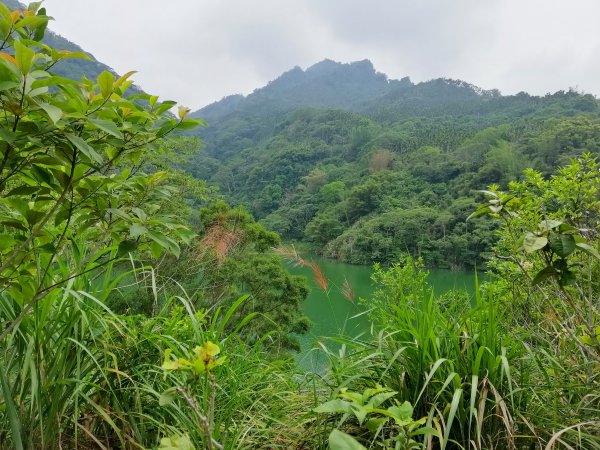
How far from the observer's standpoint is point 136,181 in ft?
3.22

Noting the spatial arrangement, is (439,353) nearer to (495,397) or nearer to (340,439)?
(495,397)

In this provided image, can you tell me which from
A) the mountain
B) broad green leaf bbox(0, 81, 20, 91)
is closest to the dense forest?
broad green leaf bbox(0, 81, 20, 91)

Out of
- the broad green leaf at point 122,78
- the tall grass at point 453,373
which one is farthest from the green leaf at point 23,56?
the tall grass at point 453,373

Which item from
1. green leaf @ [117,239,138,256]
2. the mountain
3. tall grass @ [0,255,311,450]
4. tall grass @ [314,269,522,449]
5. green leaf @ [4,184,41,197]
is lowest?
tall grass @ [0,255,311,450]

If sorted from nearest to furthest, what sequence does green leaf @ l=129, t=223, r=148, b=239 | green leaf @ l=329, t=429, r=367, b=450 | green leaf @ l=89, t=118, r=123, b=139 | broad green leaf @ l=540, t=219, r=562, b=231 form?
green leaf @ l=329, t=429, r=367, b=450 → green leaf @ l=89, t=118, r=123, b=139 → green leaf @ l=129, t=223, r=148, b=239 → broad green leaf @ l=540, t=219, r=562, b=231

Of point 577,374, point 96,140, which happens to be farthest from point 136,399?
point 577,374

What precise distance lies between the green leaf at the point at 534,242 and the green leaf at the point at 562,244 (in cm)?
4

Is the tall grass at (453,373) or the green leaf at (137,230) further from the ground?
the green leaf at (137,230)

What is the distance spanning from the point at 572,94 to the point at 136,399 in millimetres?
63565

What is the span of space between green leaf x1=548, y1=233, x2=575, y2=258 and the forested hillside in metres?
2.49

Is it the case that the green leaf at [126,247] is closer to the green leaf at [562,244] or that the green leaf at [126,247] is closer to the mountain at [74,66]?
the green leaf at [562,244]

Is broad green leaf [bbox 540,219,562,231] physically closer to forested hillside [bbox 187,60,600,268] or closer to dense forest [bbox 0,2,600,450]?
dense forest [bbox 0,2,600,450]

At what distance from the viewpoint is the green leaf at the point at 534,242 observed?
35.0 inches

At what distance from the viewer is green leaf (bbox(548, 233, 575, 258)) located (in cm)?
91
